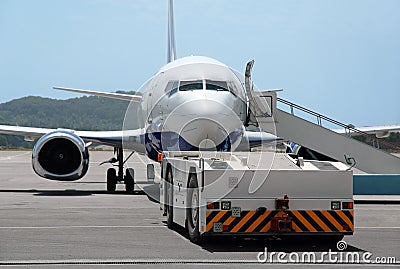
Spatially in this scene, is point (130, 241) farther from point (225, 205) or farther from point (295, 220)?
point (295, 220)

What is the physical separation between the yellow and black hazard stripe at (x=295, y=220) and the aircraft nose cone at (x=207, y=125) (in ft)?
16.0

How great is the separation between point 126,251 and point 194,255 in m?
1.00

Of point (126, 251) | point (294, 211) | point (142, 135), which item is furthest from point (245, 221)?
point (142, 135)

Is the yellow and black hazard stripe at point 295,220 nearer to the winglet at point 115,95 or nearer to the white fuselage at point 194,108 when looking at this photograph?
the white fuselage at point 194,108

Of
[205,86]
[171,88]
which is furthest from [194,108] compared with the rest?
[171,88]

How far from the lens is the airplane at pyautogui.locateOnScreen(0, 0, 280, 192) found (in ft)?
57.8

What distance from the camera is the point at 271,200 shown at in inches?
496

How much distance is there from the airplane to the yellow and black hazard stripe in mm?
4869

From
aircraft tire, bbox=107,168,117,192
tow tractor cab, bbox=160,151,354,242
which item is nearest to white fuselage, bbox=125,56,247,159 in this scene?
aircraft tire, bbox=107,168,117,192

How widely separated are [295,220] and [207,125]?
202 inches

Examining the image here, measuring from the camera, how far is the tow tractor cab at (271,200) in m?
12.5

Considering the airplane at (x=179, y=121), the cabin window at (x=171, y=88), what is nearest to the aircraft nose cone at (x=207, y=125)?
the airplane at (x=179, y=121)

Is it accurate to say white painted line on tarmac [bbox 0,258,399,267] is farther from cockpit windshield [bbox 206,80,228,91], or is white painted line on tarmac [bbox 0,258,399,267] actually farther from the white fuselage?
cockpit windshield [bbox 206,80,228,91]

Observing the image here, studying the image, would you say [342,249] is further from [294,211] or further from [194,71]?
[194,71]
